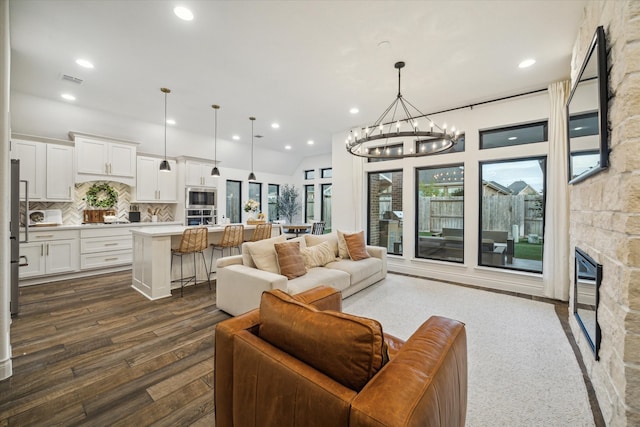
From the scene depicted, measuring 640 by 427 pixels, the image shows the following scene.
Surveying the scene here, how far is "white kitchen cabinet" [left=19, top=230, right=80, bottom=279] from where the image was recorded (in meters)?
4.27

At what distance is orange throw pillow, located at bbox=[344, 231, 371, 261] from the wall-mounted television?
2753 mm

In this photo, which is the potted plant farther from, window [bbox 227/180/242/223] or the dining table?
the dining table

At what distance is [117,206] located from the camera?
5727 millimetres

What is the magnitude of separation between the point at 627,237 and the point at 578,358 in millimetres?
1575

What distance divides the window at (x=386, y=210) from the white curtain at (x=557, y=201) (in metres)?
2.43

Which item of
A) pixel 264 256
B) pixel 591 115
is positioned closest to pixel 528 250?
pixel 591 115

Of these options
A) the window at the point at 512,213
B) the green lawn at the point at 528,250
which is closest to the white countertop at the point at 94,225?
the window at the point at 512,213

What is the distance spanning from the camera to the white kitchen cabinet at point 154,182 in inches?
228

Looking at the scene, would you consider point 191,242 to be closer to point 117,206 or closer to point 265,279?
point 265,279

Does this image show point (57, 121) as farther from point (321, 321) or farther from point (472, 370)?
point (472, 370)

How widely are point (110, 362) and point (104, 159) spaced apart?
4.50 metres

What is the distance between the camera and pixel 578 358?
2.37 meters

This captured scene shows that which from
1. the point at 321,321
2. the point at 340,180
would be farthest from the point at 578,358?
the point at 340,180

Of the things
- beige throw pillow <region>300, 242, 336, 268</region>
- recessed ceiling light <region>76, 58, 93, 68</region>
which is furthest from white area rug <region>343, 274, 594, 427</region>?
recessed ceiling light <region>76, 58, 93, 68</region>
